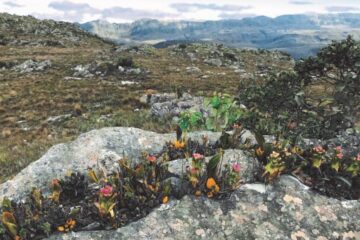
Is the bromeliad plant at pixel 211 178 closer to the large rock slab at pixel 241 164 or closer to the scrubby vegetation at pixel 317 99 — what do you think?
the large rock slab at pixel 241 164

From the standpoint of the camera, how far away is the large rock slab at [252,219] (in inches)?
225

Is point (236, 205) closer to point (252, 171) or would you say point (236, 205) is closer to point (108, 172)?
point (252, 171)

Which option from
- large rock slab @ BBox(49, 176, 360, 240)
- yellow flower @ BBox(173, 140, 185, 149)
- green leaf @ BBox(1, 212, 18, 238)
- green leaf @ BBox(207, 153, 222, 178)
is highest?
green leaf @ BBox(207, 153, 222, 178)

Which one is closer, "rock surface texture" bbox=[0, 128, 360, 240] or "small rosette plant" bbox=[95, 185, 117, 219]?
"small rosette plant" bbox=[95, 185, 117, 219]

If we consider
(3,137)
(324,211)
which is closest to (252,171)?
(324,211)

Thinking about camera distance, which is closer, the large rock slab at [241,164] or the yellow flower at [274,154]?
the yellow flower at [274,154]

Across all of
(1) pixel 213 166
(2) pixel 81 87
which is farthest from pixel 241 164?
(2) pixel 81 87

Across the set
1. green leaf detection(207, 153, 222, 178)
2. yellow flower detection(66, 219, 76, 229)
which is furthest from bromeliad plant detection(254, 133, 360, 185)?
yellow flower detection(66, 219, 76, 229)

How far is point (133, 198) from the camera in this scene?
5891mm

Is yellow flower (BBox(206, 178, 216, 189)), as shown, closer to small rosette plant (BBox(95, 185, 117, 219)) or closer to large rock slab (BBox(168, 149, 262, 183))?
large rock slab (BBox(168, 149, 262, 183))

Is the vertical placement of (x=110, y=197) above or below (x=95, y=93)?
above

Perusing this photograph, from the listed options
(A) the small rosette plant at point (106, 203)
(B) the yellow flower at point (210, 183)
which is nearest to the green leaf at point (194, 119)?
(B) the yellow flower at point (210, 183)

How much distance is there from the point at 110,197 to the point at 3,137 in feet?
61.2

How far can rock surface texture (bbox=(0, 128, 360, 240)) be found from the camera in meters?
5.75
